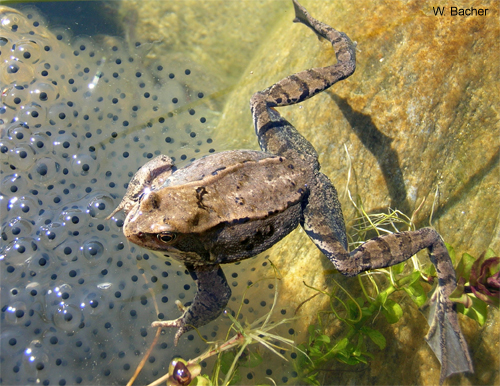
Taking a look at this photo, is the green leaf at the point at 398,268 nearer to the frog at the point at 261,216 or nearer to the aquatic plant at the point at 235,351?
the frog at the point at 261,216

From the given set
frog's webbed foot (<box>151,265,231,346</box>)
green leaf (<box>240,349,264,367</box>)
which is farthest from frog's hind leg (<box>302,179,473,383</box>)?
green leaf (<box>240,349,264,367</box>)

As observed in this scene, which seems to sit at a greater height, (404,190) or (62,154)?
(404,190)

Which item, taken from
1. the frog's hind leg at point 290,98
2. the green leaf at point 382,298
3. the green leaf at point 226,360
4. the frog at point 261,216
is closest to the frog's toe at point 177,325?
the frog at point 261,216

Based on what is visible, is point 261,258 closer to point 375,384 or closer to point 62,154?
point 375,384

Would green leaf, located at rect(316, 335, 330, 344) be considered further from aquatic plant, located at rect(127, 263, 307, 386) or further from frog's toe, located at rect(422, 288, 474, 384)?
frog's toe, located at rect(422, 288, 474, 384)

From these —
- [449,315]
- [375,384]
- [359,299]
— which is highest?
[449,315]

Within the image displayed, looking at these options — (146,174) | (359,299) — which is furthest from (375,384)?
(146,174)
